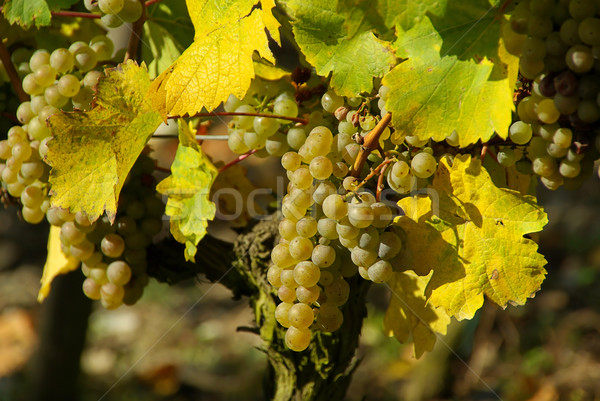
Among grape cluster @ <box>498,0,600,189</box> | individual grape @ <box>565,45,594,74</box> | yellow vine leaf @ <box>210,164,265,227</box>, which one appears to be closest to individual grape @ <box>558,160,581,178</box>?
grape cluster @ <box>498,0,600,189</box>

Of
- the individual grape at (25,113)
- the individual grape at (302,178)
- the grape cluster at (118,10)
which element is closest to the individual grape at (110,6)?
the grape cluster at (118,10)

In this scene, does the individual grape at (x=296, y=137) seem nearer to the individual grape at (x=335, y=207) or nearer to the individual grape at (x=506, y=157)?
the individual grape at (x=335, y=207)

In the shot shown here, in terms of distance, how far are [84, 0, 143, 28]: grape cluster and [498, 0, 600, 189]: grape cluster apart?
1.72ft

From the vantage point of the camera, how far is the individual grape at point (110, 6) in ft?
2.68

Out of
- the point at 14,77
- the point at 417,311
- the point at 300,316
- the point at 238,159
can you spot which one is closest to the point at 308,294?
the point at 300,316

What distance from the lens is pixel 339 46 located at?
0.69 metres

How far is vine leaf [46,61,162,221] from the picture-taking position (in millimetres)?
795

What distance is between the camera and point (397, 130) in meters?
0.65

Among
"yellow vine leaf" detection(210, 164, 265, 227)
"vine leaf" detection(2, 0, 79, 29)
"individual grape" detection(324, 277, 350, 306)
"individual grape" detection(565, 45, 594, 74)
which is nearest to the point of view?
"individual grape" detection(565, 45, 594, 74)

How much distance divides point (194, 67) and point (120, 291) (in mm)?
463

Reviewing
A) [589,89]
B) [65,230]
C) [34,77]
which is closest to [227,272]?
[65,230]

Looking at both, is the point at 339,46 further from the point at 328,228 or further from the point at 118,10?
the point at 118,10

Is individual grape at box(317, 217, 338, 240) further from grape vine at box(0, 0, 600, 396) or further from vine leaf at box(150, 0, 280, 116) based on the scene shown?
vine leaf at box(150, 0, 280, 116)

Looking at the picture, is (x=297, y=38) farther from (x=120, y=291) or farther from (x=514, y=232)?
(x=120, y=291)
